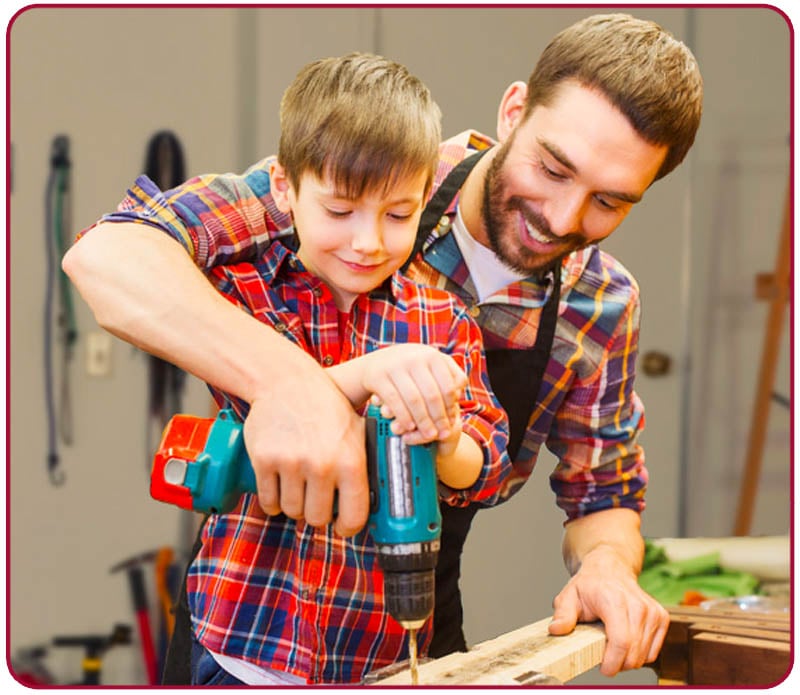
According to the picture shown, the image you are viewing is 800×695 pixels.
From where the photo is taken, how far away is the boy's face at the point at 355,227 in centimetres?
70

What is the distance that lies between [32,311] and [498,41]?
0.75m

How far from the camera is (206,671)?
0.80 m

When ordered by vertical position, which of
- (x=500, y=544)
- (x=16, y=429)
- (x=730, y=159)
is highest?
(x=730, y=159)

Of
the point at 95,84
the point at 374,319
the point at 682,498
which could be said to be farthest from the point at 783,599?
the point at 95,84

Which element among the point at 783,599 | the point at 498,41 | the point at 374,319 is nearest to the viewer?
the point at 374,319

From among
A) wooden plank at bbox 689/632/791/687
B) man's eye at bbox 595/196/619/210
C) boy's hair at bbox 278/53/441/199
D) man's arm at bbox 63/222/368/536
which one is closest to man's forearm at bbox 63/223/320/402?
man's arm at bbox 63/222/368/536

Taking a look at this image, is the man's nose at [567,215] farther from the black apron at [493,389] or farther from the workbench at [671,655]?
the workbench at [671,655]

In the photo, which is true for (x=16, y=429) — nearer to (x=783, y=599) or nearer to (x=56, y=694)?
(x=56, y=694)

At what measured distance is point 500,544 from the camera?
1.04 m

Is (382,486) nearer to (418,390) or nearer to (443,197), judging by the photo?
(418,390)

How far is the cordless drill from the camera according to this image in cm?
66

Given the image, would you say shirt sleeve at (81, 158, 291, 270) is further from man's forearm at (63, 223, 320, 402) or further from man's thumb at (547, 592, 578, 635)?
man's thumb at (547, 592, 578, 635)

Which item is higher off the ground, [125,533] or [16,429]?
[16,429]

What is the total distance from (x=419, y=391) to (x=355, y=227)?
140mm
